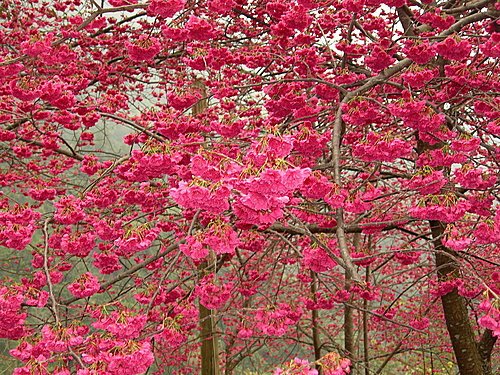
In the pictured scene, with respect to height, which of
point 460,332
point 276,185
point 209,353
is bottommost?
point 460,332

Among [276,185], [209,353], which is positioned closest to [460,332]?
[209,353]

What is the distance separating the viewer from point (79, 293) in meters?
3.89

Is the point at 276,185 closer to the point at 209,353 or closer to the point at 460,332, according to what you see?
the point at 460,332

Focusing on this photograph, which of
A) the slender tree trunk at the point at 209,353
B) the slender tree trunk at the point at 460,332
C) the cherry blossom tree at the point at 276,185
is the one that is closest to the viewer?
the cherry blossom tree at the point at 276,185

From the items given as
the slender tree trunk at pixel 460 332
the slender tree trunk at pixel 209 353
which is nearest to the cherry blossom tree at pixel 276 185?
the slender tree trunk at pixel 460 332

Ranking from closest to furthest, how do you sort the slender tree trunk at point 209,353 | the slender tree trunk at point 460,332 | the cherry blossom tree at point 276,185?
the cherry blossom tree at point 276,185 → the slender tree trunk at point 460,332 → the slender tree trunk at point 209,353

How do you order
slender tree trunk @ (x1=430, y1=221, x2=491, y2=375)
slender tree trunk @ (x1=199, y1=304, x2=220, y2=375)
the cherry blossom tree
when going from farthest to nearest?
slender tree trunk @ (x1=199, y1=304, x2=220, y2=375)
slender tree trunk @ (x1=430, y1=221, x2=491, y2=375)
the cherry blossom tree

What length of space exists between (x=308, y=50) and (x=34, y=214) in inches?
107

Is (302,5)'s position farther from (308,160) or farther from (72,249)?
(72,249)

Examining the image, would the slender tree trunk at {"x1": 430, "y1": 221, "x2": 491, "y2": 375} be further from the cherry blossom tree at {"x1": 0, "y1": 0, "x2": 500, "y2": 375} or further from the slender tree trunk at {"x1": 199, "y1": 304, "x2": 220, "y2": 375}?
the slender tree trunk at {"x1": 199, "y1": 304, "x2": 220, "y2": 375}

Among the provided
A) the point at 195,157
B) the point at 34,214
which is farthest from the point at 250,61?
the point at 195,157

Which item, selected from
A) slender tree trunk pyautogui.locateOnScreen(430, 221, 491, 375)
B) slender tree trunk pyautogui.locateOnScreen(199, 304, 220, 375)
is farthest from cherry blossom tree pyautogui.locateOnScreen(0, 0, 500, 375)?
Answer: slender tree trunk pyautogui.locateOnScreen(199, 304, 220, 375)

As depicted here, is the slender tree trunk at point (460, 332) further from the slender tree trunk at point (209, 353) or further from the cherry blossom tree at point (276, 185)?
the slender tree trunk at point (209, 353)

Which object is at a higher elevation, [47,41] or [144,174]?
[47,41]
